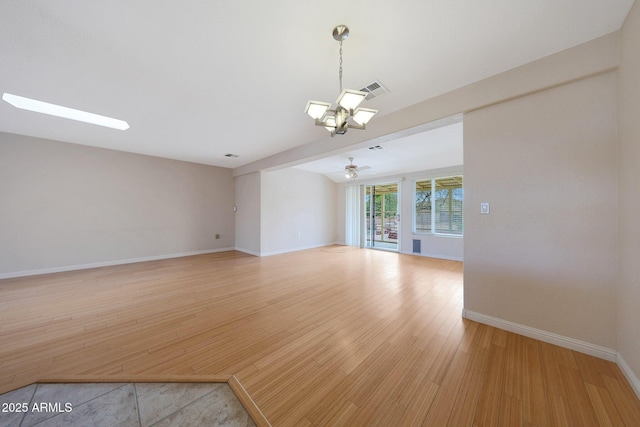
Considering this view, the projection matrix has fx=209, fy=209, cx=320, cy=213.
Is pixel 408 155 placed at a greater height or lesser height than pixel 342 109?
greater

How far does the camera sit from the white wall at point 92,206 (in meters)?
3.73

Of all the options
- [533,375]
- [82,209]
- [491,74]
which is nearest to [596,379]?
[533,375]

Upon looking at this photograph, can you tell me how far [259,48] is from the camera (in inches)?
70.4

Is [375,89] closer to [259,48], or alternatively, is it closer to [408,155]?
[259,48]

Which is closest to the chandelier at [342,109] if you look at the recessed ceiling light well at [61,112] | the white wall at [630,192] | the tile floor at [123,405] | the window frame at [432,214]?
the white wall at [630,192]

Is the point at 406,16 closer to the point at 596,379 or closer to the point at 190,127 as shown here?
the point at 596,379

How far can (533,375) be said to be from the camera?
152 cm

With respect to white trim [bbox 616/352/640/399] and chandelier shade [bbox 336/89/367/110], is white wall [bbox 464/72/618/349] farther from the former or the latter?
chandelier shade [bbox 336/89/367/110]

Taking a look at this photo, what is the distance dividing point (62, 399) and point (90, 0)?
8.59 ft

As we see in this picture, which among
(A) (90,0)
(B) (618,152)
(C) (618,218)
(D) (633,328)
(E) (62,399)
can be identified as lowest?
(E) (62,399)

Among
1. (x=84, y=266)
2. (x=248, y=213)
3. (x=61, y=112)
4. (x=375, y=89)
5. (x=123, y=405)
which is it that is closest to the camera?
(x=123, y=405)

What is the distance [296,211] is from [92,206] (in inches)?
180

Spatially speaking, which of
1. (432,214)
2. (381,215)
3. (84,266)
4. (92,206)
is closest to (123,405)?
(84,266)

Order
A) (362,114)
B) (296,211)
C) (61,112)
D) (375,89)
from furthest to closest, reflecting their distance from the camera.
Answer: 1. (296,211)
2. (61,112)
3. (375,89)
4. (362,114)
